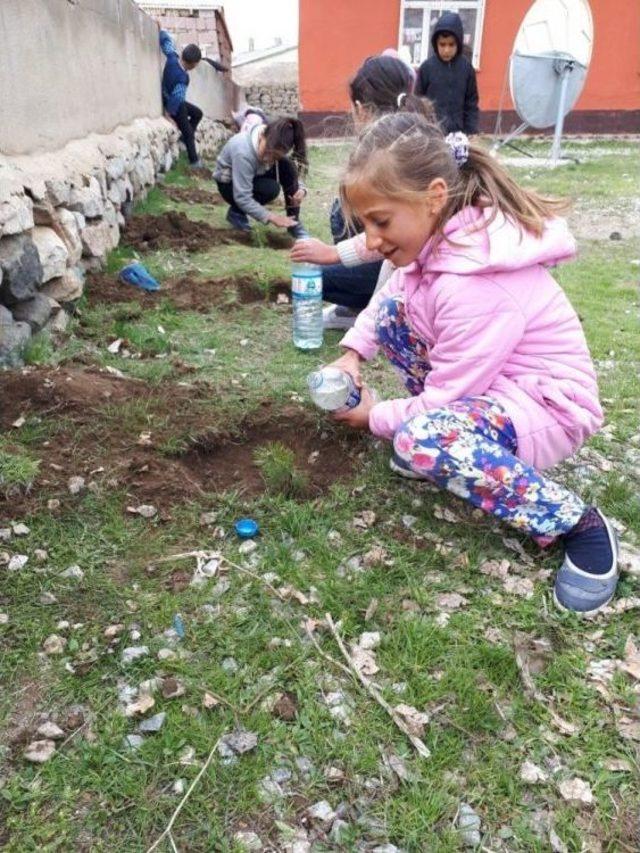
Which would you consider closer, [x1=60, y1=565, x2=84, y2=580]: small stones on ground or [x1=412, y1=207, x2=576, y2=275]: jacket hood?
[x1=412, y1=207, x2=576, y2=275]: jacket hood

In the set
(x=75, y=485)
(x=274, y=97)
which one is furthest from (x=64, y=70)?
(x=274, y=97)

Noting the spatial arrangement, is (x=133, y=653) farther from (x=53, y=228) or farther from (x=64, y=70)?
(x=64, y=70)

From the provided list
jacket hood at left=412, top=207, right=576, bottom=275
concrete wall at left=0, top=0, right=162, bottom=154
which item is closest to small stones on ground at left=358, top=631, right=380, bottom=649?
jacket hood at left=412, top=207, right=576, bottom=275

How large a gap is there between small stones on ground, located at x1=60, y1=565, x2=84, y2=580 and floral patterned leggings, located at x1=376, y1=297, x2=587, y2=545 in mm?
1146

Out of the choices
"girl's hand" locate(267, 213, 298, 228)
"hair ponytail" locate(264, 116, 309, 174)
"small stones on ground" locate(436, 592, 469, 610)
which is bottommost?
"small stones on ground" locate(436, 592, 469, 610)

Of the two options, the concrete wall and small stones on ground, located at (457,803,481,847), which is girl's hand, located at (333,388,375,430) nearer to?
small stones on ground, located at (457,803,481,847)

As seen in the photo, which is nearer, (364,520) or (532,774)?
(532,774)

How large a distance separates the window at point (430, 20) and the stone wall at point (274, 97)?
6300 millimetres

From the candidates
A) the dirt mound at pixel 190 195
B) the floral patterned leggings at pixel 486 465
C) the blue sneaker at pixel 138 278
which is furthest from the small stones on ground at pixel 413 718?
the dirt mound at pixel 190 195

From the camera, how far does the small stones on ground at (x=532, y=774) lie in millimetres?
1722

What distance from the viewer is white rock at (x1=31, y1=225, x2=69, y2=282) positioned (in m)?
3.79

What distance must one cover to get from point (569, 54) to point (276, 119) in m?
9.08

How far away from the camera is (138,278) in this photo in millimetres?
4996

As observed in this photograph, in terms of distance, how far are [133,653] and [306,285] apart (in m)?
2.49
